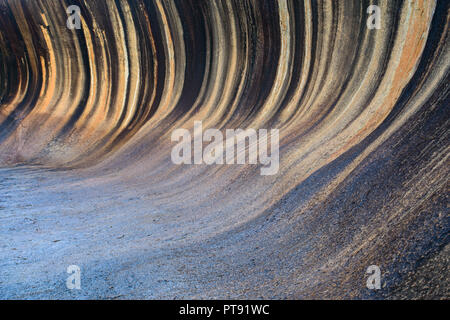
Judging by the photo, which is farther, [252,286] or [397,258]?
[252,286]

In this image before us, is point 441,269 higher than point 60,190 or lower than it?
lower

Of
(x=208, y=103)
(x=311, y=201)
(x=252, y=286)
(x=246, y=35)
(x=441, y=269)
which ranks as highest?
(x=246, y=35)

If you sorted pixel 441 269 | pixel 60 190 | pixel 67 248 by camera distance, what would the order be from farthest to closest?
pixel 60 190 < pixel 67 248 < pixel 441 269

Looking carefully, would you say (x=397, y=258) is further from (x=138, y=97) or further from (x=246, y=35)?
(x=138, y=97)

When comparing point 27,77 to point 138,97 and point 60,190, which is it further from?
point 60,190

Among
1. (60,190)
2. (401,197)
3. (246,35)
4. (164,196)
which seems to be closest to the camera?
(401,197)

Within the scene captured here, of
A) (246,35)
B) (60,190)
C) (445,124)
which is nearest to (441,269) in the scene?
(445,124)
